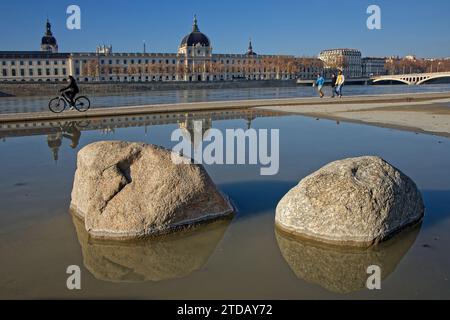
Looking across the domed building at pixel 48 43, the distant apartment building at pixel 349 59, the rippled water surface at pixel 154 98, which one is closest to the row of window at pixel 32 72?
the domed building at pixel 48 43

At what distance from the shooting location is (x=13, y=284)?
3.55 metres

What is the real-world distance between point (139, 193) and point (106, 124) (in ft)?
32.4

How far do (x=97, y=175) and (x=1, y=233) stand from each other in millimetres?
1195

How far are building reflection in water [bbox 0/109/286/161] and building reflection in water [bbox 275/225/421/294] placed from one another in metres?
5.45

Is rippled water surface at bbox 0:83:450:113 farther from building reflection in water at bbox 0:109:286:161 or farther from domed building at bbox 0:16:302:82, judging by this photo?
domed building at bbox 0:16:302:82

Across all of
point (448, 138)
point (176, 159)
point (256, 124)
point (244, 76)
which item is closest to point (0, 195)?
point (176, 159)

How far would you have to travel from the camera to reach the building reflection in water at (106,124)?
1121cm

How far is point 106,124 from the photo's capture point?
14000 mm

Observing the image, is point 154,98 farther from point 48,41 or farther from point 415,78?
point 48,41

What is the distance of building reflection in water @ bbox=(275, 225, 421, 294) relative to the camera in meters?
3.63

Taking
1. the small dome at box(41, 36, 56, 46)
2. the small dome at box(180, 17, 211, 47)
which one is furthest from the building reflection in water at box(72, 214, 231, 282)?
the small dome at box(41, 36, 56, 46)

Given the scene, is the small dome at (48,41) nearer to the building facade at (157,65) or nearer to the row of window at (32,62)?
the building facade at (157,65)

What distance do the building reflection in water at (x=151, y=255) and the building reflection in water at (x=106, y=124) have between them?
475 cm

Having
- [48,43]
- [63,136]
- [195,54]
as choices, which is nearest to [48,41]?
[48,43]
